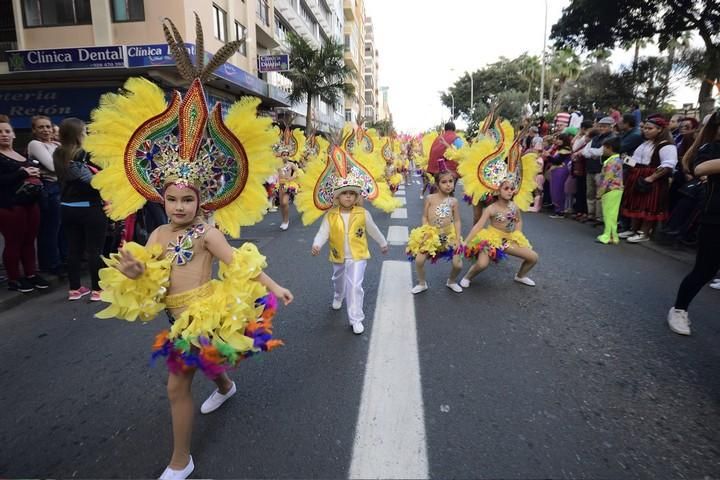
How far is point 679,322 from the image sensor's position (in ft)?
12.4

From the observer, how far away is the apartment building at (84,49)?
14.8 metres

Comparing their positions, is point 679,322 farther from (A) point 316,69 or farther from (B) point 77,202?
(A) point 316,69


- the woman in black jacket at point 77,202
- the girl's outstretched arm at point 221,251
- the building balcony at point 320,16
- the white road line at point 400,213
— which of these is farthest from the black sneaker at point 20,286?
the building balcony at point 320,16

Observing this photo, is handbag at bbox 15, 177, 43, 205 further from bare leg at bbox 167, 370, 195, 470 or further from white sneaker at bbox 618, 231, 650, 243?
white sneaker at bbox 618, 231, 650, 243

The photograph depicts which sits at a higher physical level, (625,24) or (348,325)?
(625,24)

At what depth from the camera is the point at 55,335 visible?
12.7ft

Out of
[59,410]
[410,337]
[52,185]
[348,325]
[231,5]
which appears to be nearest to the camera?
[59,410]

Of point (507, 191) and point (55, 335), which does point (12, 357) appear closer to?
point (55, 335)

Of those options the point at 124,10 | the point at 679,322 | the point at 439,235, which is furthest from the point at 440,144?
the point at 124,10

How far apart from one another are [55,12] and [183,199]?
19425 millimetres

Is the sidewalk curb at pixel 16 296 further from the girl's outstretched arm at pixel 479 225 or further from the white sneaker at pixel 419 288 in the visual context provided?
the girl's outstretched arm at pixel 479 225

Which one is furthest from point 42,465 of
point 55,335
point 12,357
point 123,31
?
point 123,31

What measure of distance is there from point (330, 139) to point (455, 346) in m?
2.37

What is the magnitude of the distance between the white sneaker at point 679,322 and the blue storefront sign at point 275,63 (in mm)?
19337
